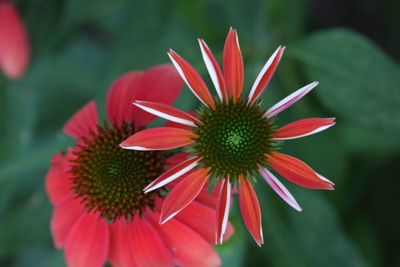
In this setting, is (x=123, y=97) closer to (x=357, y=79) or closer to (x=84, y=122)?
(x=84, y=122)

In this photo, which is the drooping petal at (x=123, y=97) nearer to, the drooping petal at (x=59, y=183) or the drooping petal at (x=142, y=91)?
the drooping petal at (x=142, y=91)

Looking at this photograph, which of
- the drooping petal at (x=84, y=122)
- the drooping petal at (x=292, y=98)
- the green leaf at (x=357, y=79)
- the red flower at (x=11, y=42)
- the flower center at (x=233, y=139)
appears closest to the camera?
the drooping petal at (x=292, y=98)

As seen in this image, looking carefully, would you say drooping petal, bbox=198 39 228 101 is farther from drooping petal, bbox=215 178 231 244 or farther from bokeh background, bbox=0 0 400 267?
bokeh background, bbox=0 0 400 267

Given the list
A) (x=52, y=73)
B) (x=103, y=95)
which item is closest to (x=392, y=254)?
(x=103, y=95)

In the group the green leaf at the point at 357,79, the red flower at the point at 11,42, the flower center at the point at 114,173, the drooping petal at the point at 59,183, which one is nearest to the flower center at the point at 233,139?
the flower center at the point at 114,173

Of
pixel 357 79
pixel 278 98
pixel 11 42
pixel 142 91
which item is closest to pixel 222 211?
pixel 142 91
